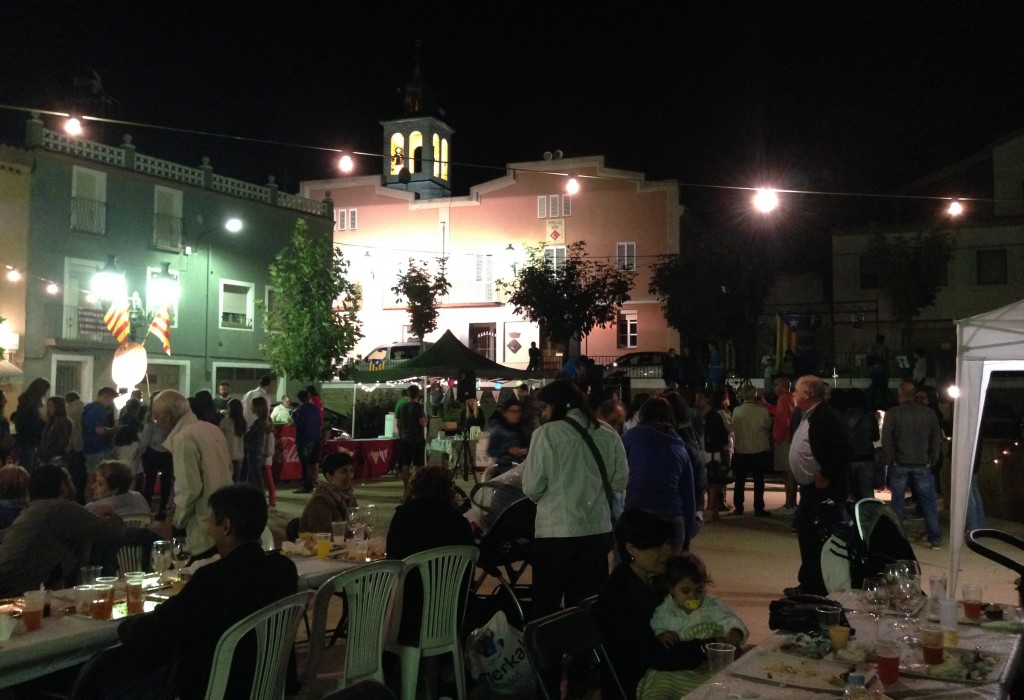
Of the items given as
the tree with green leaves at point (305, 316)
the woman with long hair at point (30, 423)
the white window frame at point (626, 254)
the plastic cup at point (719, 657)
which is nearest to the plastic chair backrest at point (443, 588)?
the plastic cup at point (719, 657)

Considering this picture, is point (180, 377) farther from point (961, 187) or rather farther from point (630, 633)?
point (961, 187)

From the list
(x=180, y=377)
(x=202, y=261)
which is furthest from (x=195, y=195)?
(x=180, y=377)

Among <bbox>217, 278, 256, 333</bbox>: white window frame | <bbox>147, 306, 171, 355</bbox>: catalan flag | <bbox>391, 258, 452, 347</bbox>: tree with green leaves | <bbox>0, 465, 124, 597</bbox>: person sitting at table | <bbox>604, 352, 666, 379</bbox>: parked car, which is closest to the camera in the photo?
<bbox>0, 465, 124, 597</bbox>: person sitting at table

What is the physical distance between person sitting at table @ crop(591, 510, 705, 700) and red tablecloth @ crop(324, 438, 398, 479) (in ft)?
42.5

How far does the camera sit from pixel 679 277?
31.9 meters

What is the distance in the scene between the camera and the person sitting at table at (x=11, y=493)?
530 cm

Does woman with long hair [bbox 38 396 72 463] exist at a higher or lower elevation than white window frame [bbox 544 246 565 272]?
lower

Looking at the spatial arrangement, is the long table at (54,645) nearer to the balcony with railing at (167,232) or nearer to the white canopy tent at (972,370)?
the white canopy tent at (972,370)

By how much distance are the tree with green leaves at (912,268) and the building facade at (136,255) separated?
20.6m

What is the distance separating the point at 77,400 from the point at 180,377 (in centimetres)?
1448

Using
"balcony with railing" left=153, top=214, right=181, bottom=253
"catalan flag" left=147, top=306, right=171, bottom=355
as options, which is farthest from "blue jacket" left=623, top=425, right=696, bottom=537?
"balcony with railing" left=153, top=214, right=181, bottom=253

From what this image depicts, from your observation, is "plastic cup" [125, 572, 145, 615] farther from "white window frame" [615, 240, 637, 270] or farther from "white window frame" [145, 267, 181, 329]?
"white window frame" [615, 240, 637, 270]

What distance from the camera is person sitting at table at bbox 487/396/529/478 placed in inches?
340

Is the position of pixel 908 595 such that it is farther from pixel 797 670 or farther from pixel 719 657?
pixel 719 657
